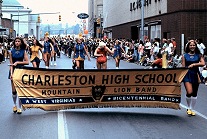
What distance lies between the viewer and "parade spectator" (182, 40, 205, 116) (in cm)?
1097

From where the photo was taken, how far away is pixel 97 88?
1084cm

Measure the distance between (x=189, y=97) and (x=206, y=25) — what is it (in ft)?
83.1

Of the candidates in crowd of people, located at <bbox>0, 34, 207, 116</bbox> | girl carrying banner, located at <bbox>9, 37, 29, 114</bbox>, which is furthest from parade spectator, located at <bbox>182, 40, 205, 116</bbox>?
girl carrying banner, located at <bbox>9, 37, 29, 114</bbox>

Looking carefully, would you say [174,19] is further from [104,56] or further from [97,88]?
[97,88]

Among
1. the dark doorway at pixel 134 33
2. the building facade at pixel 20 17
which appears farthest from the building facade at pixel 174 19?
the building facade at pixel 20 17

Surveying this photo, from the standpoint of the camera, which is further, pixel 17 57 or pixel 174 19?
pixel 174 19

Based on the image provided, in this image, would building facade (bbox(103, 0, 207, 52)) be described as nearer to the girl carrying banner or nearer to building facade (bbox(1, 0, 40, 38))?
the girl carrying banner

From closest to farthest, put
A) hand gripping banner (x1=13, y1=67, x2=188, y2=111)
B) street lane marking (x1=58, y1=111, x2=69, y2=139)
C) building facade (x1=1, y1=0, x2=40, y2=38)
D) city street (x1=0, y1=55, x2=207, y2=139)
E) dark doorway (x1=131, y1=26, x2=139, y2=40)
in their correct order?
street lane marking (x1=58, y1=111, x2=69, y2=139) < city street (x1=0, y1=55, x2=207, y2=139) < hand gripping banner (x1=13, y1=67, x2=188, y2=111) < dark doorway (x1=131, y1=26, x2=139, y2=40) < building facade (x1=1, y1=0, x2=40, y2=38)

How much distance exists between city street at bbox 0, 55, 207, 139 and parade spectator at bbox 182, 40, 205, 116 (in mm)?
430

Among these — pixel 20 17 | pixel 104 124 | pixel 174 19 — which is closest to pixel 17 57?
pixel 104 124

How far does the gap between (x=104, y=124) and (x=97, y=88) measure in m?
1.29

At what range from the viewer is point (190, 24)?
116 ft

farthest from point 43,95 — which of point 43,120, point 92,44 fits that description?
point 92,44

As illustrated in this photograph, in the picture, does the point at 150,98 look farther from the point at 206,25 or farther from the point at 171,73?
the point at 206,25
